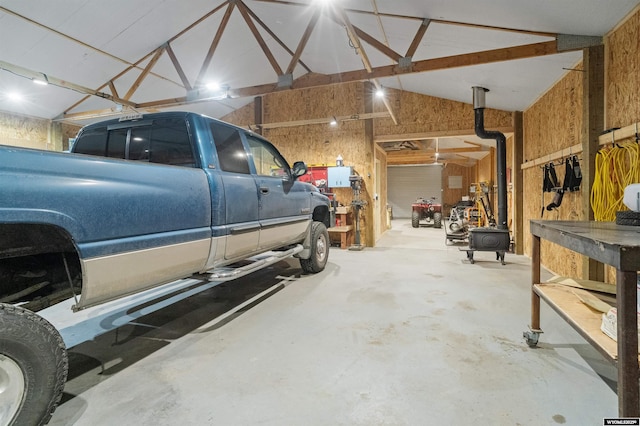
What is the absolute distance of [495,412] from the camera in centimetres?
168

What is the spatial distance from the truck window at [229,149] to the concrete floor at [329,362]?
1453 millimetres

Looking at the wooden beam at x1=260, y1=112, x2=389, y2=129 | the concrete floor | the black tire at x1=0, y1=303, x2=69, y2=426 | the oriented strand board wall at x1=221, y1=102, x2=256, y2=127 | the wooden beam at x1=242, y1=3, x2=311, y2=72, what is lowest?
the concrete floor

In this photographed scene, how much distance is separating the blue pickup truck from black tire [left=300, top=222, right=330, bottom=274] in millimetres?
1328

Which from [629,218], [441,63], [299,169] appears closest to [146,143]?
[299,169]

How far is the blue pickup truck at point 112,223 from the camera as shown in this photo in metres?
1.38

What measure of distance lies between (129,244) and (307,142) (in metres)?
6.58

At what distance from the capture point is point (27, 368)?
139 cm

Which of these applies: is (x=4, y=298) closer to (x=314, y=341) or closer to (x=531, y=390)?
(x=314, y=341)

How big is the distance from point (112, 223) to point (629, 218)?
3052 mm

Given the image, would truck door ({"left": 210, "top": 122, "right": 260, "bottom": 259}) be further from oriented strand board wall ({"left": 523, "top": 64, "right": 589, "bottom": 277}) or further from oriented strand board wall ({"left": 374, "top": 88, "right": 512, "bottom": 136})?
oriented strand board wall ({"left": 374, "top": 88, "right": 512, "bottom": 136})

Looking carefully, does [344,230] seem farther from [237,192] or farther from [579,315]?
[579,315]

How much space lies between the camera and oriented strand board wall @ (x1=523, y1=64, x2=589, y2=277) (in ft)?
13.4

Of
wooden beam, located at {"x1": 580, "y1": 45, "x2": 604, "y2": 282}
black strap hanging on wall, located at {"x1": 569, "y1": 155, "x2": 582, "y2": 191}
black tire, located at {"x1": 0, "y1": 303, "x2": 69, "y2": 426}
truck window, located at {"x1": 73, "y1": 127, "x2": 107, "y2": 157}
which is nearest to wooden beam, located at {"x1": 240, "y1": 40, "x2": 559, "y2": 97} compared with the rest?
wooden beam, located at {"x1": 580, "y1": 45, "x2": 604, "y2": 282}

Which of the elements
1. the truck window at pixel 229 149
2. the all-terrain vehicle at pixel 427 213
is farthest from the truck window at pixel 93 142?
the all-terrain vehicle at pixel 427 213
